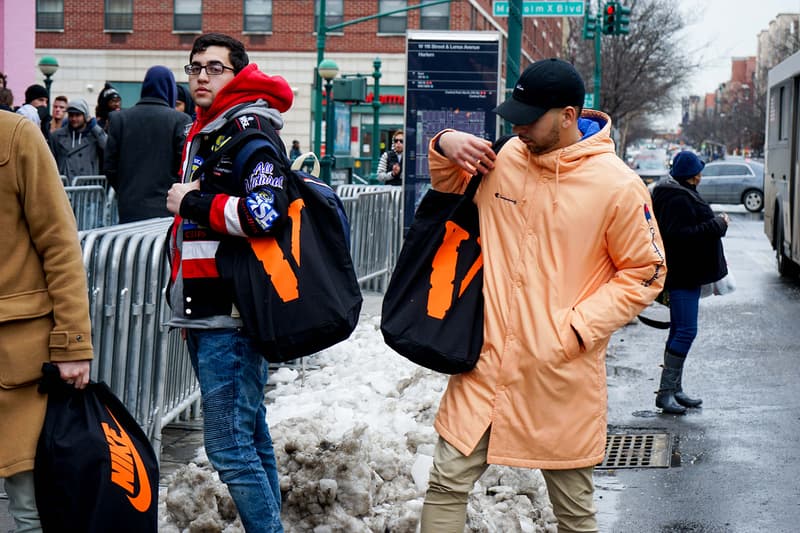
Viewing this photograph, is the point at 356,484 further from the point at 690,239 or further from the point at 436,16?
the point at 436,16

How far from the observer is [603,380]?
3.89 m

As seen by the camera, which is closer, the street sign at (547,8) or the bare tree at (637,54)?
the street sign at (547,8)

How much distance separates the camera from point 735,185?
37.0 metres

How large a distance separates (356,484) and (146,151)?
421 cm

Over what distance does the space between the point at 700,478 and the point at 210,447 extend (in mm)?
3497

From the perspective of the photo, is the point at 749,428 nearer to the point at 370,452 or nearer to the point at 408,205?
the point at 370,452

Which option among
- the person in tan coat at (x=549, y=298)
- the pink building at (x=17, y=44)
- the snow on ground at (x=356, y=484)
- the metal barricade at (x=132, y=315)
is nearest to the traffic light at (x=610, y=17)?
the pink building at (x=17, y=44)

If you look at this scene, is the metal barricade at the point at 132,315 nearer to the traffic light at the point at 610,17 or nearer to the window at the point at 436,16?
the traffic light at the point at 610,17

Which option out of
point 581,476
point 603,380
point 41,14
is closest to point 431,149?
point 603,380

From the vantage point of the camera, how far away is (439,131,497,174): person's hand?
12.7 ft

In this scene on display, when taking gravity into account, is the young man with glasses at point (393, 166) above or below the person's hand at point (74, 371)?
above

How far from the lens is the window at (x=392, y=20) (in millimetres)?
46344

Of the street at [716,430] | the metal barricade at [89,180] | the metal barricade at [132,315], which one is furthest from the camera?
the metal barricade at [89,180]

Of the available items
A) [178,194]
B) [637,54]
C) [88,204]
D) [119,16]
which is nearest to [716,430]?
[178,194]
